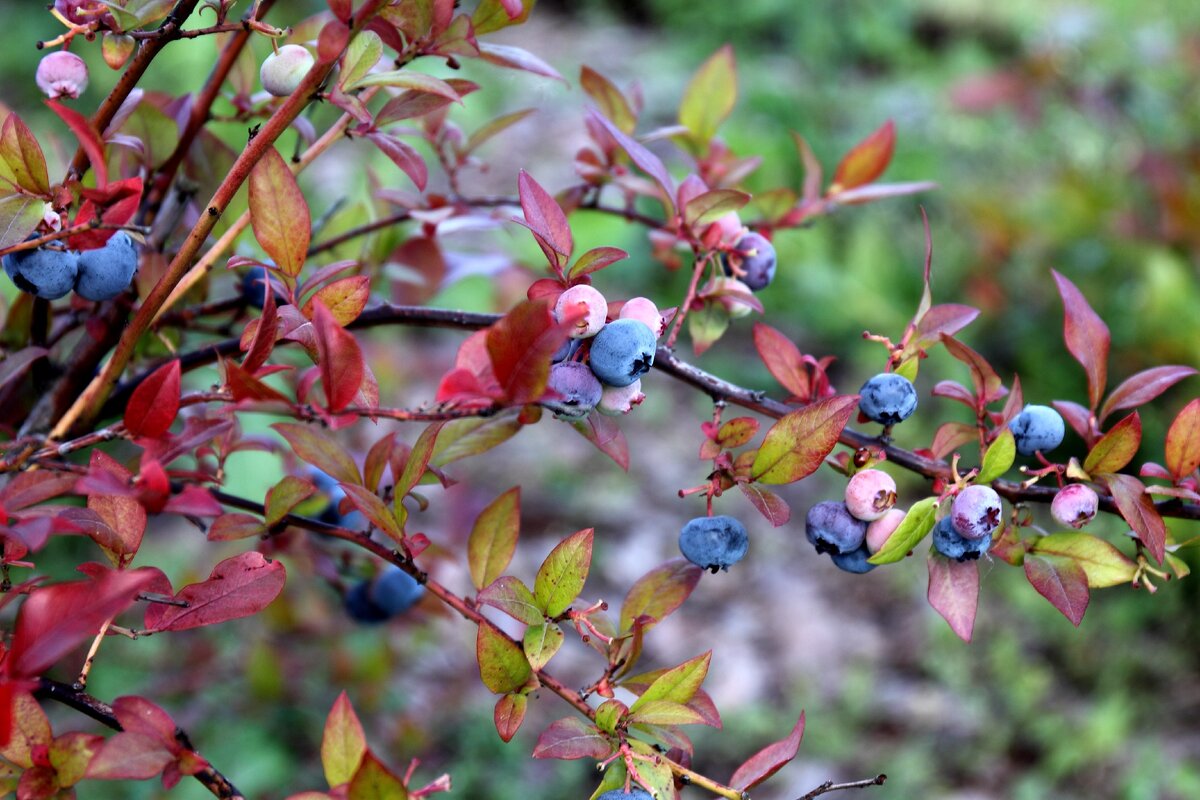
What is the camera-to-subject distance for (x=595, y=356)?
1.57 feet

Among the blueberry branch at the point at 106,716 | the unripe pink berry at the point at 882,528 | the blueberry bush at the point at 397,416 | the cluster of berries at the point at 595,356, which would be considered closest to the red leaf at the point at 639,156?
the blueberry bush at the point at 397,416

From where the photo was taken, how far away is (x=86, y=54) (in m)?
3.65

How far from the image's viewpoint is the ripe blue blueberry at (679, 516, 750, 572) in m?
0.57

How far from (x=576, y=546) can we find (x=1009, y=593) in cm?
181

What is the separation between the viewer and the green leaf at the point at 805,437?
503mm

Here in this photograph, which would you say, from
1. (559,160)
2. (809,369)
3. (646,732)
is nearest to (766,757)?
(646,732)

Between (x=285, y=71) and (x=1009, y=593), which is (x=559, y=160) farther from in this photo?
(x=285, y=71)

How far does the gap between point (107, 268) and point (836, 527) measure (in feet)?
1.30

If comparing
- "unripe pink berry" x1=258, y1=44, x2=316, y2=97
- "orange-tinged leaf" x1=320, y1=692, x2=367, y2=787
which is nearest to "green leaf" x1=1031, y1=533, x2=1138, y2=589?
"orange-tinged leaf" x1=320, y1=692, x2=367, y2=787

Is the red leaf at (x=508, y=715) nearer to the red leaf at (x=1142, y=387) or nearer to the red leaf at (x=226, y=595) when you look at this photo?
the red leaf at (x=226, y=595)

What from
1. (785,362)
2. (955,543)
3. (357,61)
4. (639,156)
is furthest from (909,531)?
(357,61)

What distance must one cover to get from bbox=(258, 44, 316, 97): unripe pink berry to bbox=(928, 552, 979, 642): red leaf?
41 centimetres

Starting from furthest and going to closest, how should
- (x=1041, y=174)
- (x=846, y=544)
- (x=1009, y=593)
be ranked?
(x=1041, y=174), (x=1009, y=593), (x=846, y=544)

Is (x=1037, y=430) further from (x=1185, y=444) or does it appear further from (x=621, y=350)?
(x=621, y=350)
